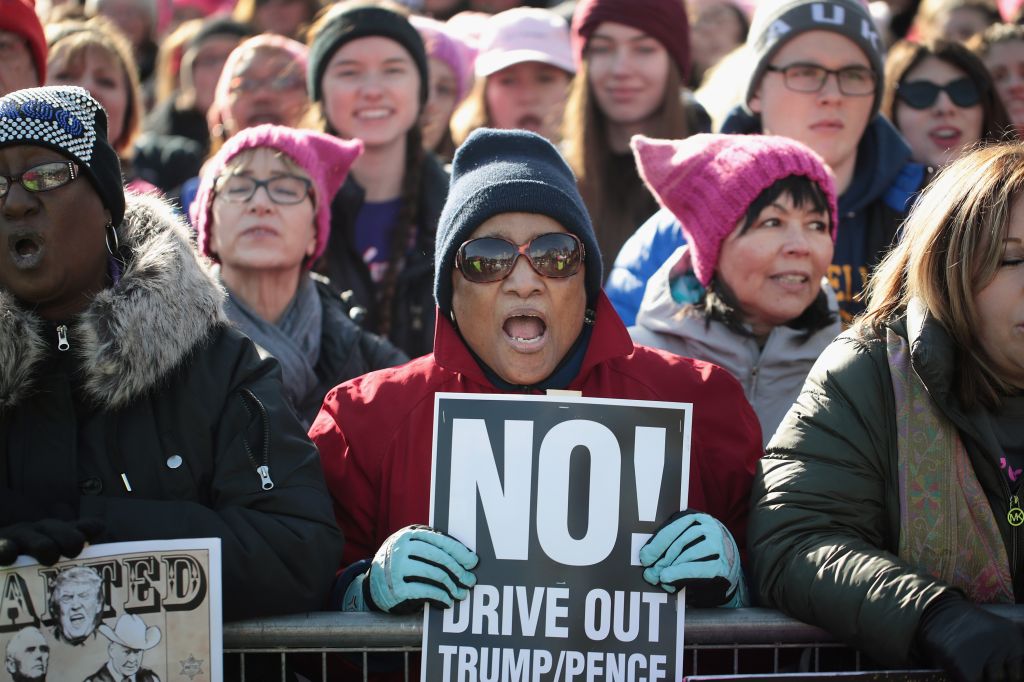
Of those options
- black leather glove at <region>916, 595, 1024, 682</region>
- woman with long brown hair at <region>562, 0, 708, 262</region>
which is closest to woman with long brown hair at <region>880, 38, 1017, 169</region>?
woman with long brown hair at <region>562, 0, 708, 262</region>

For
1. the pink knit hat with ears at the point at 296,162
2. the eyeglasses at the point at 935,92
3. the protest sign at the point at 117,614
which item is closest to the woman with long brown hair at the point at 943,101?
the eyeglasses at the point at 935,92

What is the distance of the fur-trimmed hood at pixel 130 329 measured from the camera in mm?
3227

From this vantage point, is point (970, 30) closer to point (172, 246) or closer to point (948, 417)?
point (948, 417)

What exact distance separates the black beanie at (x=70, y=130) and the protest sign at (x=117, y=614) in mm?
1004

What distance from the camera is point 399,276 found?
218 inches

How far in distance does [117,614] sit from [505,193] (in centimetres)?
151

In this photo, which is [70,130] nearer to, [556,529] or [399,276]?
[556,529]

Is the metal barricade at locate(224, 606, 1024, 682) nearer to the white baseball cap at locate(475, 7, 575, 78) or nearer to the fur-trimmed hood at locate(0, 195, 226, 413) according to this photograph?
the fur-trimmed hood at locate(0, 195, 226, 413)

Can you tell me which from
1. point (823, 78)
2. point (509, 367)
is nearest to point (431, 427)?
point (509, 367)

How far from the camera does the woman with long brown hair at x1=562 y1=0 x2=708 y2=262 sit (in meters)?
5.88

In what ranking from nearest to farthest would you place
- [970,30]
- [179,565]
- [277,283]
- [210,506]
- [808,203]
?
[179,565] → [210,506] → [808,203] → [277,283] → [970,30]

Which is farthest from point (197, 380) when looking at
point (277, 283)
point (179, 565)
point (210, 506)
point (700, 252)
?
point (700, 252)

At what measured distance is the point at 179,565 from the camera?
3.03 metres

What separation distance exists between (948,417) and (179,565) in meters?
1.86
